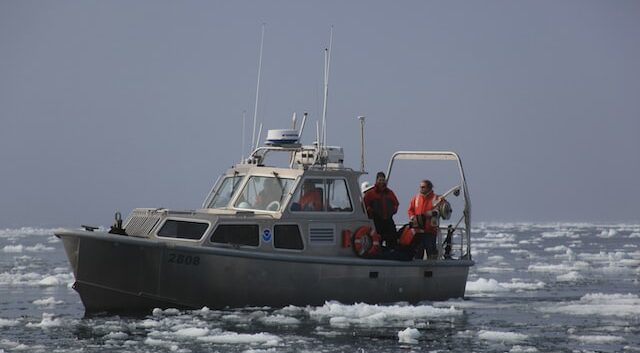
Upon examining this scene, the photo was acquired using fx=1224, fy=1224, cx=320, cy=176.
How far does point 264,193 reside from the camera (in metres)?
17.7

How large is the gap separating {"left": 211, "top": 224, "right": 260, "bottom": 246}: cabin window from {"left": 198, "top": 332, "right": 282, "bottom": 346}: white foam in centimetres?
206

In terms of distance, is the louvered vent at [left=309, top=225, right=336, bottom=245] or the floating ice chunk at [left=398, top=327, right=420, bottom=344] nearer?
the floating ice chunk at [left=398, top=327, right=420, bottom=344]

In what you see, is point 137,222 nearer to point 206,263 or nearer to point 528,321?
point 206,263

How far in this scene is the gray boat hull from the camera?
52.7 feet

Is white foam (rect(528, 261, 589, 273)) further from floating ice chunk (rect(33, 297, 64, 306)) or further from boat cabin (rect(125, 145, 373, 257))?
floating ice chunk (rect(33, 297, 64, 306))

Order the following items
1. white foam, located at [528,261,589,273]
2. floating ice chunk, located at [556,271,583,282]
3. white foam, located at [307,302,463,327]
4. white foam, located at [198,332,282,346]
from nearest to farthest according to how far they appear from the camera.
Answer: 1. white foam, located at [198,332,282,346]
2. white foam, located at [307,302,463,327]
3. floating ice chunk, located at [556,271,583,282]
4. white foam, located at [528,261,589,273]

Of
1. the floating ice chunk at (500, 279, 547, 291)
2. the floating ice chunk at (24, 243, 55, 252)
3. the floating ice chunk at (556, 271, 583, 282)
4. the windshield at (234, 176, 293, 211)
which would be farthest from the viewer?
the floating ice chunk at (24, 243, 55, 252)

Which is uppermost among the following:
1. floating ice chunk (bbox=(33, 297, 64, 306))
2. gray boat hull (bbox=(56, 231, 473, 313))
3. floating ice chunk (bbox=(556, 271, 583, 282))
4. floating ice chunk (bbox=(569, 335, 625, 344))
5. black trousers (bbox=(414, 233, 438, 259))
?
black trousers (bbox=(414, 233, 438, 259))

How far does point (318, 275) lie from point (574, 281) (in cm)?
880

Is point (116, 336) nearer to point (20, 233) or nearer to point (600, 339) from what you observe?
point (600, 339)

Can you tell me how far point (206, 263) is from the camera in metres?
16.1

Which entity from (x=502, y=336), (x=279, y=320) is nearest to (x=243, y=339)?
(x=279, y=320)

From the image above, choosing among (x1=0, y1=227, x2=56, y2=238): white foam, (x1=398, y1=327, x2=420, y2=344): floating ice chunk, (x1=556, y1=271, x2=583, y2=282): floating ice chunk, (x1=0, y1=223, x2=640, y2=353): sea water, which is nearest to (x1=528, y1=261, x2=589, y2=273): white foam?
(x1=556, y1=271, x2=583, y2=282): floating ice chunk

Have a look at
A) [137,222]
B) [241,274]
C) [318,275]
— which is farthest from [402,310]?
[137,222]
